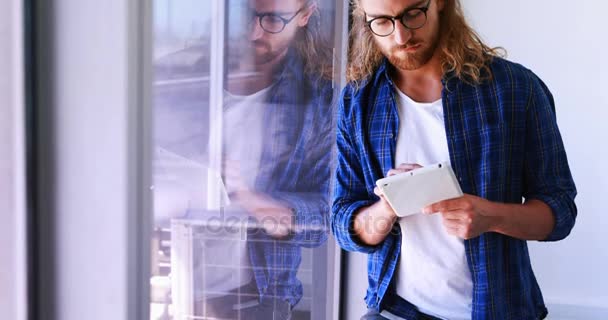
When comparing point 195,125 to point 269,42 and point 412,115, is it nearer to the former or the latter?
point 269,42

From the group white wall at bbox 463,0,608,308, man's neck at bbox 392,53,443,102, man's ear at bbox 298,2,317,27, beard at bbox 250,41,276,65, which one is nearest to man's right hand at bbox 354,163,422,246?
man's neck at bbox 392,53,443,102

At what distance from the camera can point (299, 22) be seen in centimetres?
167

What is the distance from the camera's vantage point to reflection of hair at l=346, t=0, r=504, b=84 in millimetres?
1172

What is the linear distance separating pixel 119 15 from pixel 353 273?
1245 millimetres

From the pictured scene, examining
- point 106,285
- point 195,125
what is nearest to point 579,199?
point 195,125

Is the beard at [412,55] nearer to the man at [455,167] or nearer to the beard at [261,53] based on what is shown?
the man at [455,167]

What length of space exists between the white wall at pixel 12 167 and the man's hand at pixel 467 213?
0.71m

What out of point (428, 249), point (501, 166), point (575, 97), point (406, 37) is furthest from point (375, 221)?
point (575, 97)

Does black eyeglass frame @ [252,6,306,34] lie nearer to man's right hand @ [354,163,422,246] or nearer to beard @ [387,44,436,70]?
beard @ [387,44,436,70]

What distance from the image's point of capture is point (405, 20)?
3.73ft

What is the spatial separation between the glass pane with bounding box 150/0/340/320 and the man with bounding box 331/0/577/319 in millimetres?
367

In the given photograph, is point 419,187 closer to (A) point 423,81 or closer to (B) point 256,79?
(A) point 423,81

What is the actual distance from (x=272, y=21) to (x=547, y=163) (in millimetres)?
821

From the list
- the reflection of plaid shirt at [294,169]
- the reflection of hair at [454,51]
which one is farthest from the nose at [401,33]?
the reflection of plaid shirt at [294,169]
